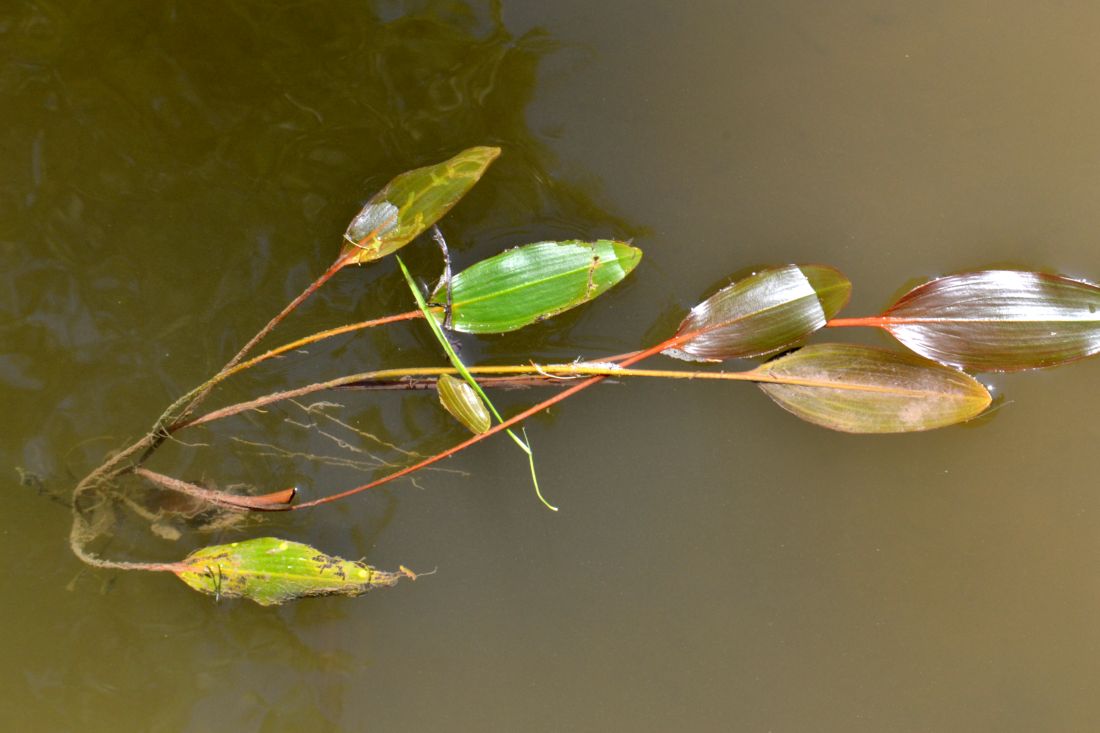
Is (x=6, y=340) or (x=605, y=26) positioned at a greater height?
(x=605, y=26)

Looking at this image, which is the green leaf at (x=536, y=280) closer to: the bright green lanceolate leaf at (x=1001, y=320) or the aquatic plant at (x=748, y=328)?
the aquatic plant at (x=748, y=328)

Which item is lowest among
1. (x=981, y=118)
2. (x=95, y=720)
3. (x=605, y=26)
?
(x=95, y=720)

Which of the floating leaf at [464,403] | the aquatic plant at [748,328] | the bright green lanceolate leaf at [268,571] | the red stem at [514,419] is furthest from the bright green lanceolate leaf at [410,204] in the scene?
the bright green lanceolate leaf at [268,571]

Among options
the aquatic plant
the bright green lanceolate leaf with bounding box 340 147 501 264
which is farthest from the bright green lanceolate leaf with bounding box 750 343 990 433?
the bright green lanceolate leaf with bounding box 340 147 501 264

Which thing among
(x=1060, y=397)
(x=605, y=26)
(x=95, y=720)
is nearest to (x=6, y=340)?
(x=95, y=720)

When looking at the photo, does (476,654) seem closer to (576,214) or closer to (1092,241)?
(576,214)

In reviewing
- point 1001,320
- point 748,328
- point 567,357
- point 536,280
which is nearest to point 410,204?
point 536,280

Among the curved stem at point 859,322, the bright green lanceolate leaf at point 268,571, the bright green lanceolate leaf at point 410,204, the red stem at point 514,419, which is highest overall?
the bright green lanceolate leaf at point 410,204
